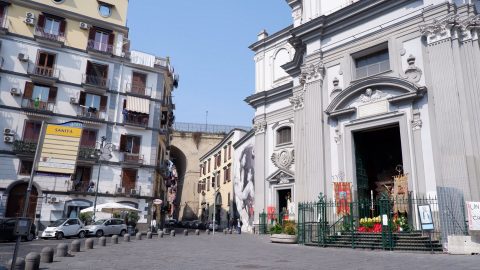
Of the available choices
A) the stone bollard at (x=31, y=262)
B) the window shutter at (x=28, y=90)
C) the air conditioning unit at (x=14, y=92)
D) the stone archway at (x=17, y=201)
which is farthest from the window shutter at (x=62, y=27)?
the stone bollard at (x=31, y=262)

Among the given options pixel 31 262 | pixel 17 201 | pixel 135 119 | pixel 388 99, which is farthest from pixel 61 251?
pixel 135 119

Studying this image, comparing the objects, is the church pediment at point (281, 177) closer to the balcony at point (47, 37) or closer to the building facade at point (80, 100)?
the building facade at point (80, 100)

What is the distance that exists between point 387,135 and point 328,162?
136 inches

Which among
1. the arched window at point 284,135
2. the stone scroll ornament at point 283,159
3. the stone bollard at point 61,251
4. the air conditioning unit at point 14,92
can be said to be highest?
the air conditioning unit at point 14,92

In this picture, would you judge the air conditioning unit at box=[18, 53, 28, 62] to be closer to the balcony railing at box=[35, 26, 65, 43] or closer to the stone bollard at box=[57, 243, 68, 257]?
the balcony railing at box=[35, 26, 65, 43]

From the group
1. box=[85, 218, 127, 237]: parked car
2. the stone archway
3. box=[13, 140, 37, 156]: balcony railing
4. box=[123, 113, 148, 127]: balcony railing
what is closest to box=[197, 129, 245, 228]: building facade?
box=[123, 113, 148, 127]: balcony railing

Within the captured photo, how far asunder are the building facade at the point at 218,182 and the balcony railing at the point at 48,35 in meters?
20.9

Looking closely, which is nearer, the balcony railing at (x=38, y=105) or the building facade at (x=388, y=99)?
the building facade at (x=388, y=99)

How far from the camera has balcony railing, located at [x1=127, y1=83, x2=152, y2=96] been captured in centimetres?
3391

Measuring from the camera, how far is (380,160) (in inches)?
791

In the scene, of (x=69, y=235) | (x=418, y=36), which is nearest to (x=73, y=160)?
(x=418, y=36)

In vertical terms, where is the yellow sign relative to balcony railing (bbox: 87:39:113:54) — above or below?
below

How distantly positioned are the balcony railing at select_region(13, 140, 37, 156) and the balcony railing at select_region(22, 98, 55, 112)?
2.76m

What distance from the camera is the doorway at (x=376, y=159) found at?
62.8 feet
